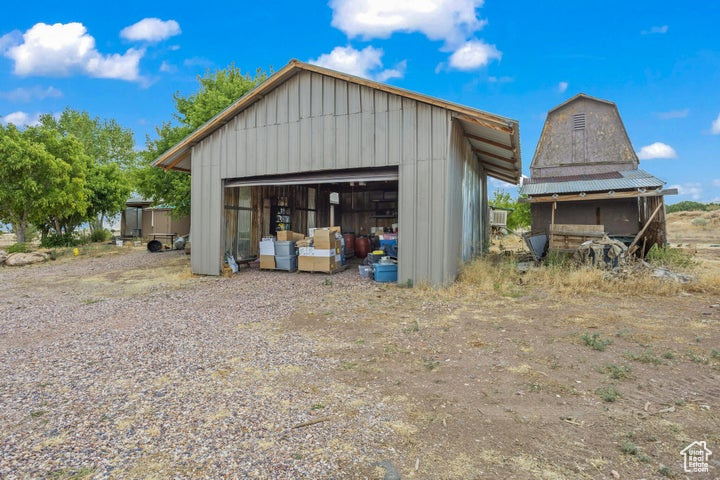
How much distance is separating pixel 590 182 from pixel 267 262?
35.5 ft

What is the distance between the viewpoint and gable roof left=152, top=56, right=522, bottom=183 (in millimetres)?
7586

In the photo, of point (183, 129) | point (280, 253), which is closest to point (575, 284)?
point (280, 253)

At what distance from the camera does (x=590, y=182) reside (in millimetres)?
12781

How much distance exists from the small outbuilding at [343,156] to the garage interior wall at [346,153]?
22 millimetres

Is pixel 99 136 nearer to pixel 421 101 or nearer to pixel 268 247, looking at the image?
pixel 268 247

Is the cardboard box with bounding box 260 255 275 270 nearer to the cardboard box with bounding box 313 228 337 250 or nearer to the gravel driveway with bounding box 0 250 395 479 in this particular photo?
the cardboard box with bounding box 313 228 337 250

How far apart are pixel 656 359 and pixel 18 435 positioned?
5649 millimetres

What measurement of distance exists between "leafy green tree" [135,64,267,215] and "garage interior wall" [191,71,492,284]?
5.72 meters

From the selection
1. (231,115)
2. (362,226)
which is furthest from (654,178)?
(231,115)

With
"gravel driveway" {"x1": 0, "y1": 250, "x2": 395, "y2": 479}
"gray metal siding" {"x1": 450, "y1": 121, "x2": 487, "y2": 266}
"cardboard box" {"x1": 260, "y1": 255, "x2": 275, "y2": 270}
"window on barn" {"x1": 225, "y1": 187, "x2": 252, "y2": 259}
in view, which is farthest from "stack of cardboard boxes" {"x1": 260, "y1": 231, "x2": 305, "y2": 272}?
"gray metal siding" {"x1": 450, "y1": 121, "x2": 487, "y2": 266}

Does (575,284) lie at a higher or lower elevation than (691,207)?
lower

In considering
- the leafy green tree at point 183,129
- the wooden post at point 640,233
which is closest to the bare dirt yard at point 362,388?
the wooden post at point 640,233

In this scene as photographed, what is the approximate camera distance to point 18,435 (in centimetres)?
265

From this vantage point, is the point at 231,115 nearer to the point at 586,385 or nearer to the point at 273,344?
the point at 273,344
